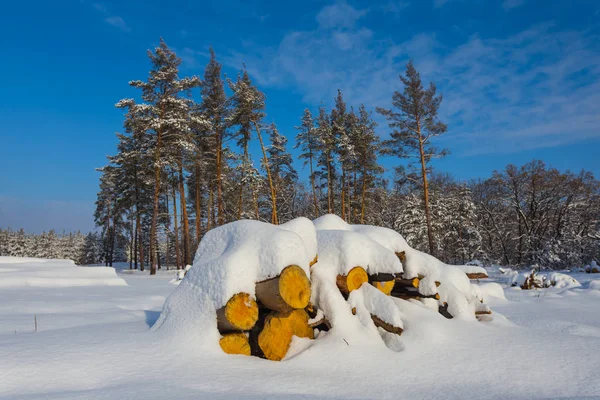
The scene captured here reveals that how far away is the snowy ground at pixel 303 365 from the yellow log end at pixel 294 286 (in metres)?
0.73

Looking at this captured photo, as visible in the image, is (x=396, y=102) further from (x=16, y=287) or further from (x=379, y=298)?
(x=16, y=287)

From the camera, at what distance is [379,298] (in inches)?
215

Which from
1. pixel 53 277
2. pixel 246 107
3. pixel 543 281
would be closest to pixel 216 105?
pixel 246 107

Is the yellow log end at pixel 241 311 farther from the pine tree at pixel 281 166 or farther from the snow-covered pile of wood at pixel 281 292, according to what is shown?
the pine tree at pixel 281 166

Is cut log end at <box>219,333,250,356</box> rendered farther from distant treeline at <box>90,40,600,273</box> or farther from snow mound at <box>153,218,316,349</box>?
distant treeline at <box>90,40,600,273</box>

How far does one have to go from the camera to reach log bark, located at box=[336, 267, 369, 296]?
548 centimetres

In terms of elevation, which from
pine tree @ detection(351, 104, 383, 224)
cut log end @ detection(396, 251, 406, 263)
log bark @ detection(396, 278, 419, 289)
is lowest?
log bark @ detection(396, 278, 419, 289)

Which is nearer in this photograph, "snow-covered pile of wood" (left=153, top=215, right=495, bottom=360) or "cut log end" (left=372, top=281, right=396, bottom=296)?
"snow-covered pile of wood" (left=153, top=215, right=495, bottom=360)

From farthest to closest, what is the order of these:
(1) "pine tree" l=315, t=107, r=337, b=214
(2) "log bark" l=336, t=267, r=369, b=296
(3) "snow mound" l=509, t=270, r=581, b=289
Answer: (1) "pine tree" l=315, t=107, r=337, b=214 → (3) "snow mound" l=509, t=270, r=581, b=289 → (2) "log bark" l=336, t=267, r=369, b=296

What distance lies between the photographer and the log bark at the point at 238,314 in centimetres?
435

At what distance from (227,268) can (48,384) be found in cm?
217

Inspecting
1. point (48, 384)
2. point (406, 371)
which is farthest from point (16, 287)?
point (406, 371)

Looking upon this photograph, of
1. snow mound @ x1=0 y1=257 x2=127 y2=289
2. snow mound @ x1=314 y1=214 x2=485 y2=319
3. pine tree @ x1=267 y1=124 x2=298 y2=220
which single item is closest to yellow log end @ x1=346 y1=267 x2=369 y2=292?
snow mound @ x1=314 y1=214 x2=485 y2=319

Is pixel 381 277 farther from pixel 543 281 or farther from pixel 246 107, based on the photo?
pixel 246 107
